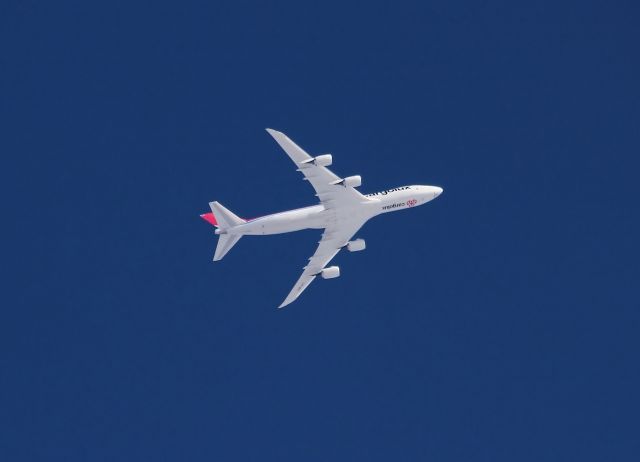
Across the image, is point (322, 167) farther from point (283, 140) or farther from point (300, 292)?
point (300, 292)

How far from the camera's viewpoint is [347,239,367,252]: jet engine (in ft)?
358

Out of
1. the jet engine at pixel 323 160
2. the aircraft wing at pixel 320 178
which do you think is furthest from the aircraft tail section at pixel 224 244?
the jet engine at pixel 323 160

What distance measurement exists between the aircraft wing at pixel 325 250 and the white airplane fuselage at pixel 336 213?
0.97 m

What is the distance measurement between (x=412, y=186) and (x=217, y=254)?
19.5 meters

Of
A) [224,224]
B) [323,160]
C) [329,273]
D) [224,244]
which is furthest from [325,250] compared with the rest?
[323,160]

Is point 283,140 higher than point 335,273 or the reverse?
higher

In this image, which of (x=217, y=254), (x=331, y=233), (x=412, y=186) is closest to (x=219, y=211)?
(x=217, y=254)

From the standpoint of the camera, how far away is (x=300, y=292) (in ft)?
367

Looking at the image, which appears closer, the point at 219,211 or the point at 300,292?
the point at 219,211

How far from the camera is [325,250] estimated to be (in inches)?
4336

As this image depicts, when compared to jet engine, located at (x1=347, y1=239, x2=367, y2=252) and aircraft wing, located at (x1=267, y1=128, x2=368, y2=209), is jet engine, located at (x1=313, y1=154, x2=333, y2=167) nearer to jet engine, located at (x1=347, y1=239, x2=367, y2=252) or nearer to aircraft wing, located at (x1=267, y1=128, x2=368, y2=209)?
aircraft wing, located at (x1=267, y1=128, x2=368, y2=209)

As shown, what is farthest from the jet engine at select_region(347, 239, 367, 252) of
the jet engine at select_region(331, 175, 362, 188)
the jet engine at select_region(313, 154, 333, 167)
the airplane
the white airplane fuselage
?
the jet engine at select_region(313, 154, 333, 167)

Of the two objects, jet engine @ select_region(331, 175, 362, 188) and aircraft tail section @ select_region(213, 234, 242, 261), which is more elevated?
jet engine @ select_region(331, 175, 362, 188)

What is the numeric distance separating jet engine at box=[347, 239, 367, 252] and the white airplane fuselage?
2315mm
